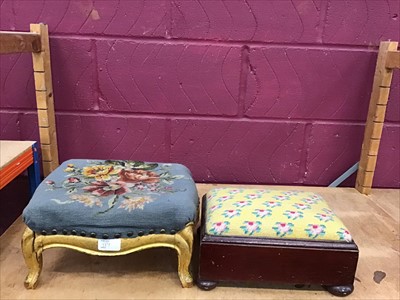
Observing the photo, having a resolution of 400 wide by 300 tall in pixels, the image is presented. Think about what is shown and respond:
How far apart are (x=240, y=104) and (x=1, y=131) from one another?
41.1 inches

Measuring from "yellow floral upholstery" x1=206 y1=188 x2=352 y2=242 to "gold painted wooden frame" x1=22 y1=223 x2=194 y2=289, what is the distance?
0.08m

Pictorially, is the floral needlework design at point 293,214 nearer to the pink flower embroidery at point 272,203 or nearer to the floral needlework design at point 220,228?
the pink flower embroidery at point 272,203

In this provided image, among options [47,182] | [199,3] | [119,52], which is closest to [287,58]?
[199,3]

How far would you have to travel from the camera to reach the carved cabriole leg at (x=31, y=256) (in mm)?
1091

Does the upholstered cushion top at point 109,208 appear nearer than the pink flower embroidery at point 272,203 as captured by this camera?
Yes

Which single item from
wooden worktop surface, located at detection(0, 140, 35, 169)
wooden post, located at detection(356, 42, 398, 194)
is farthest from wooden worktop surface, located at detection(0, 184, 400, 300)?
wooden post, located at detection(356, 42, 398, 194)

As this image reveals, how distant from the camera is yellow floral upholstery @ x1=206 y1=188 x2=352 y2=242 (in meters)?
1.11

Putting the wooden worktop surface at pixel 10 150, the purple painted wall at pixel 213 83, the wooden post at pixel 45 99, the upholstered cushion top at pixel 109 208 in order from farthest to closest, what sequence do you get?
1. the purple painted wall at pixel 213 83
2. the wooden post at pixel 45 99
3. the wooden worktop surface at pixel 10 150
4. the upholstered cushion top at pixel 109 208

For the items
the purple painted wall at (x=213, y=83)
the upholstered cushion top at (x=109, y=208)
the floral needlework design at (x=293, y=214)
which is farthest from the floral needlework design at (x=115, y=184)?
the purple painted wall at (x=213, y=83)

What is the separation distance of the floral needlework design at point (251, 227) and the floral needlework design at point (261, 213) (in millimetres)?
27

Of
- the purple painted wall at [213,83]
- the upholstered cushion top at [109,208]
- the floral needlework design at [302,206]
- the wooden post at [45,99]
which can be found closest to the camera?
the upholstered cushion top at [109,208]

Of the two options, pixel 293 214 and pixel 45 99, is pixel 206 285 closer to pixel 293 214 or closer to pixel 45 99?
pixel 293 214

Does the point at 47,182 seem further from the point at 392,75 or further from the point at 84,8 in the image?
the point at 392,75

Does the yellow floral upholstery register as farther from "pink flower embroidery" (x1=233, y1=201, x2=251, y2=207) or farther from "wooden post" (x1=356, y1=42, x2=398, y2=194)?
"wooden post" (x1=356, y1=42, x2=398, y2=194)
